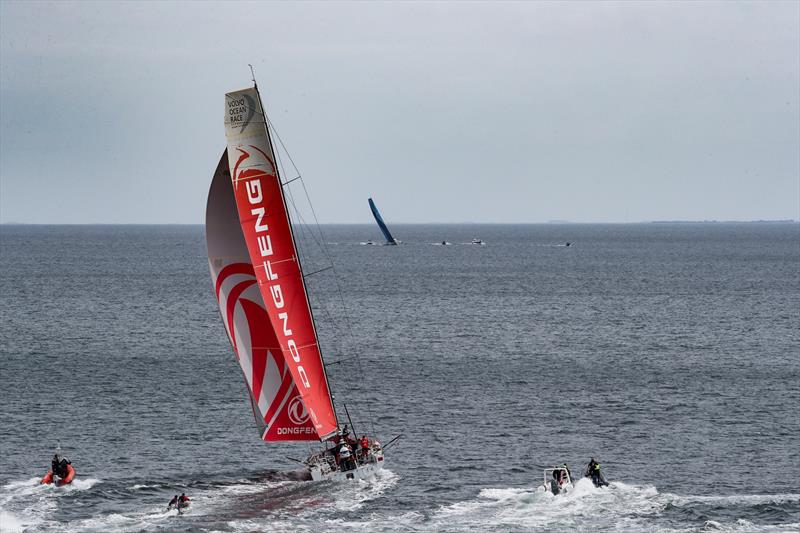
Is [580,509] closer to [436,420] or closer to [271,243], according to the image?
[271,243]

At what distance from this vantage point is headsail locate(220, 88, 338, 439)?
48.3m

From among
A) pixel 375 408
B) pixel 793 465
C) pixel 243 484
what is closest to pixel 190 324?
pixel 375 408

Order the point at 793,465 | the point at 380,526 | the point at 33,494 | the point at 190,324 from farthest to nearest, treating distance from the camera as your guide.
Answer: the point at 190,324
the point at 793,465
the point at 33,494
the point at 380,526

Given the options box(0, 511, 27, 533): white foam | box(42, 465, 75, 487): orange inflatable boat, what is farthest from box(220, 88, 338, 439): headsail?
box(0, 511, 27, 533): white foam

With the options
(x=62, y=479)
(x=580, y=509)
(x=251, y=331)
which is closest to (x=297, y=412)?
(x=251, y=331)

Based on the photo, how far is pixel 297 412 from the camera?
170ft

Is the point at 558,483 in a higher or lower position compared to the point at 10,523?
lower

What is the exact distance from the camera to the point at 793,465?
2195 inches

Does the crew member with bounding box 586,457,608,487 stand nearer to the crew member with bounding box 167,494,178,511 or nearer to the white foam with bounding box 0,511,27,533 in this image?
the crew member with bounding box 167,494,178,511

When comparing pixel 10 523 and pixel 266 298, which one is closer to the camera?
pixel 10 523

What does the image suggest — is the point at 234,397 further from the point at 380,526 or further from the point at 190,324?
the point at 190,324

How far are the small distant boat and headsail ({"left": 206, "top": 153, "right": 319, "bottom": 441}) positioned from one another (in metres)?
11.1

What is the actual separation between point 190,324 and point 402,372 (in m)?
38.6

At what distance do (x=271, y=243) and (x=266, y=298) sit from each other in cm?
257
